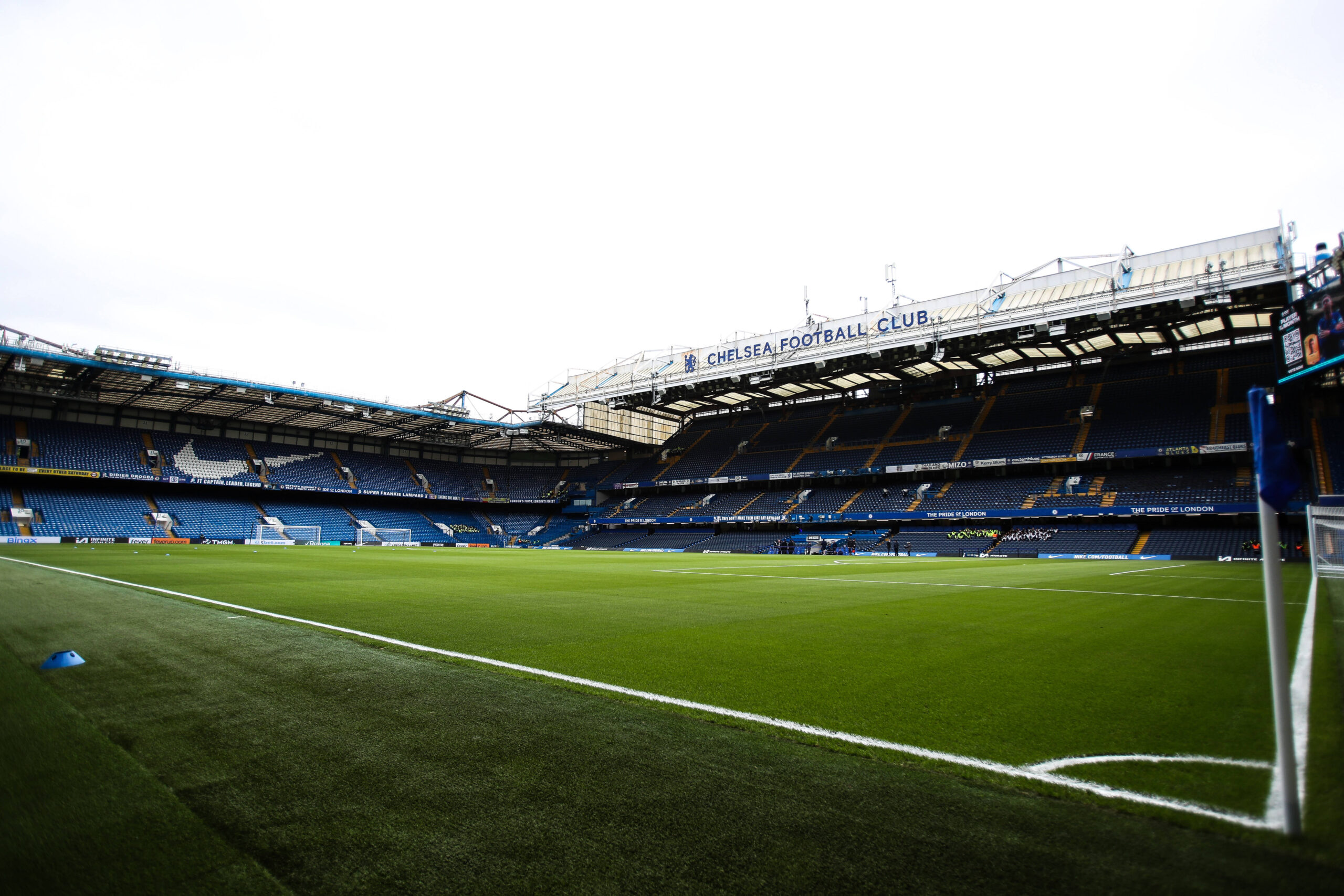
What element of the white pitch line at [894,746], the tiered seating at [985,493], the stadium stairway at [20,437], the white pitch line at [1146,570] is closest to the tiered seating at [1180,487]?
the tiered seating at [985,493]

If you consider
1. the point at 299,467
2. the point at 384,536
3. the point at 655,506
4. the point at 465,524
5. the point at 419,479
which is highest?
the point at 299,467

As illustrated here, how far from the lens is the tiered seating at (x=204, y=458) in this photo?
46.3 metres

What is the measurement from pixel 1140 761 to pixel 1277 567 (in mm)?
1391

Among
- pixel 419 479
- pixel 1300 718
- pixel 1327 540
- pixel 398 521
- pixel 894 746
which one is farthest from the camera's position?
pixel 419 479

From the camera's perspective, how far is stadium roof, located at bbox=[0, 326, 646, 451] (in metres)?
35.2

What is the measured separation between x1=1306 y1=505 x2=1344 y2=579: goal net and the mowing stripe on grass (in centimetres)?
583

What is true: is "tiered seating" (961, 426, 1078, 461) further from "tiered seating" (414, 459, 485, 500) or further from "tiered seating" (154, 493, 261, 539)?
"tiered seating" (154, 493, 261, 539)

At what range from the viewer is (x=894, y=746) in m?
3.45

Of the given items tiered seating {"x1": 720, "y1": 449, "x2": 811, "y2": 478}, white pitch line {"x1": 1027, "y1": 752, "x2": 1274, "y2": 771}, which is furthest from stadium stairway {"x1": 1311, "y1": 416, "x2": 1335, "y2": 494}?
white pitch line {"x1": 1027, "y1": 752, "x2": 1274, "y2": 771}

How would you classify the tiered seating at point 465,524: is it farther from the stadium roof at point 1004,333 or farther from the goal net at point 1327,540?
the goal net at point 1327,540

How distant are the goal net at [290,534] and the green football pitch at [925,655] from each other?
34.1 metres

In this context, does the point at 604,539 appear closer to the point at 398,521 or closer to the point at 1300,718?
the point at 398,521

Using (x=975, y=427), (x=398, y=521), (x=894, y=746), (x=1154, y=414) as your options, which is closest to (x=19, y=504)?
(x=398, y=521)

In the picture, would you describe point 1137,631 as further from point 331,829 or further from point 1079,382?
point 1079,382
